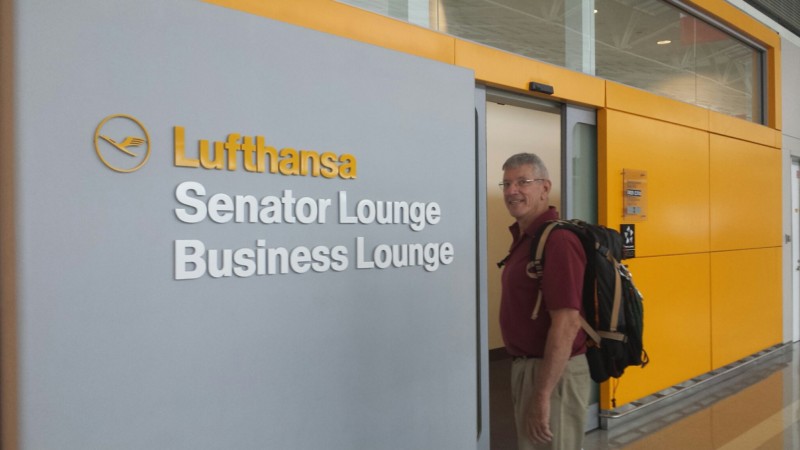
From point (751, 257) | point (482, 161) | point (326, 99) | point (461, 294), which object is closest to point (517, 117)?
point (751, 257)

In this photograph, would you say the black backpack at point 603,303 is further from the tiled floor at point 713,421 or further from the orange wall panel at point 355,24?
the tiled floor at point 713,421

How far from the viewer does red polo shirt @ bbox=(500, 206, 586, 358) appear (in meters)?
2.09

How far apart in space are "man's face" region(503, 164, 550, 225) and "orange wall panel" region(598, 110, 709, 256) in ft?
8.07

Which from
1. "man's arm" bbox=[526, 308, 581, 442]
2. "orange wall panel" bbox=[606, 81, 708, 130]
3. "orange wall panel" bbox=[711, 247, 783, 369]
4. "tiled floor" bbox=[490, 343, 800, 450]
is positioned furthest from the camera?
"orange wall panel" bbox=[711, 247, 783, 369]

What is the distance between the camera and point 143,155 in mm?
2150

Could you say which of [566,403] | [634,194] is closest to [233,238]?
[566,403]

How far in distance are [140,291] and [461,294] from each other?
69.3 inches

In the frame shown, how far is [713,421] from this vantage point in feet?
15.9

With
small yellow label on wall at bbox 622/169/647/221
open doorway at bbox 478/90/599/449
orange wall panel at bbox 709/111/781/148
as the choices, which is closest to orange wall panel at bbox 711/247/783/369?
orange wall panel at bbox 709/111/781/148

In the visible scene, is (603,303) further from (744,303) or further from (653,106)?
(744,303)

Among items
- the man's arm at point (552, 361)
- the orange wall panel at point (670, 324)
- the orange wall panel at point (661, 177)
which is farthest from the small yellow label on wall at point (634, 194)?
the man's arm at point (552, 361)

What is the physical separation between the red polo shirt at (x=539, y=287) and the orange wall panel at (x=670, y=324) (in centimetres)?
267

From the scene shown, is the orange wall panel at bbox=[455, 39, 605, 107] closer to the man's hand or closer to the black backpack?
the black backpack

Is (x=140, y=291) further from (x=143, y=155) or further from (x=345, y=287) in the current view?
(x=345, y=287)
